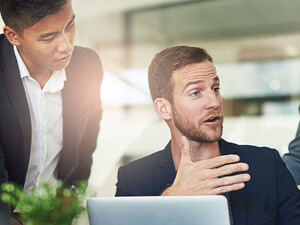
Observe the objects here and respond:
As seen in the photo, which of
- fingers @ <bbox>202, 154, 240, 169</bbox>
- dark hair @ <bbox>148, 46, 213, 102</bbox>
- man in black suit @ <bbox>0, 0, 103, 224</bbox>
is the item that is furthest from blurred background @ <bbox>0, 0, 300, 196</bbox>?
fingers @ <bbox>202, 154, 240, 169</bbox>

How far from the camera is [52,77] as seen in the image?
2.55 meters

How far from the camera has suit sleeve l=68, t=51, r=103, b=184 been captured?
2.64 meters

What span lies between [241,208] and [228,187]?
0.36 m

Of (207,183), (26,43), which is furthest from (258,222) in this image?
(26,43)

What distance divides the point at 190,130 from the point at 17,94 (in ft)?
3.22

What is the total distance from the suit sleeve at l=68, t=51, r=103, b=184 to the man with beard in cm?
50

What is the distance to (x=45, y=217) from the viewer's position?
4.08ft

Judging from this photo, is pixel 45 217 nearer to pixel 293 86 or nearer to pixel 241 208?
pixel 241 208

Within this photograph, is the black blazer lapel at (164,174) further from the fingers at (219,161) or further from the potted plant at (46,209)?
the potted plant at (46,209)

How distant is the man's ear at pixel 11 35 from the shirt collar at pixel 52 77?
0.11 feet

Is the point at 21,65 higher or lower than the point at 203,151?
higher

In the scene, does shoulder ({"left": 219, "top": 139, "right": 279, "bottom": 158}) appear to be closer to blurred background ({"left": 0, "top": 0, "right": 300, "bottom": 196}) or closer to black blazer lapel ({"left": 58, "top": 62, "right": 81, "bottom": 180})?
black blazer lapel ({"left": 58, "top": 62, "right": 81, "bottom": 180})

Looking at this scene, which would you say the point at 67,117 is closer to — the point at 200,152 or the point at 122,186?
the point at 122,186

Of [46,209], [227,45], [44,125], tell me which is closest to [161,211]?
[46,209]
